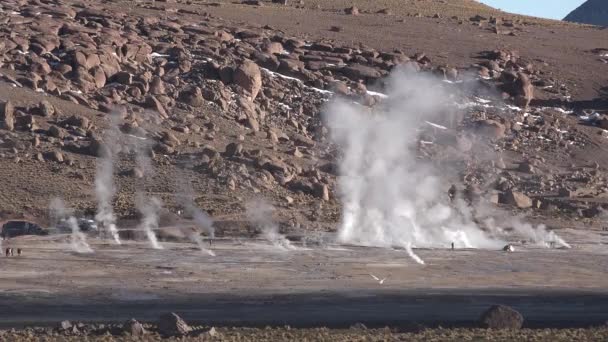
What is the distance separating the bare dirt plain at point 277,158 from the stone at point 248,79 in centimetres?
12

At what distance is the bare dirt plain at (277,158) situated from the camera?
1426 inches

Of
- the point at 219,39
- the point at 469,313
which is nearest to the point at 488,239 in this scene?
the point at 469,313

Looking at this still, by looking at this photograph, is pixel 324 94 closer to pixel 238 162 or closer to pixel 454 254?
pixel 238 162

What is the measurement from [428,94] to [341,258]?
30773 millimetres

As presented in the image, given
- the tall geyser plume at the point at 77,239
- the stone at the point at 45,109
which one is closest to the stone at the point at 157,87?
the stone at the point at 45,109

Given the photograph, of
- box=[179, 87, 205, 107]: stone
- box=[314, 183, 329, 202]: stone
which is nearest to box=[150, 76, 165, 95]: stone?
box=[179, 87, 205, 107]: stone

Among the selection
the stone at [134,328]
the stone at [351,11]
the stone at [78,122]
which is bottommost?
the stone at [78,122]

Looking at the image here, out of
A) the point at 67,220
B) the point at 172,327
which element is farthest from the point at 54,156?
the point at 172,327

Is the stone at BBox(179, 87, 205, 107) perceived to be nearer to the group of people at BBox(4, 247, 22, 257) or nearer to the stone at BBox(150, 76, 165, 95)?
the stone at BBox(150, 76, 165, 95)

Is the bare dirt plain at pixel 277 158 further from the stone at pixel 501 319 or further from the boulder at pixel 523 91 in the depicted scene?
the stone at pixel 501 319

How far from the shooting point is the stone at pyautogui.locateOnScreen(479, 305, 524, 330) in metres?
31.2

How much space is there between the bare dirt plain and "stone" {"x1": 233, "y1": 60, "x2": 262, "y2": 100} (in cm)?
12

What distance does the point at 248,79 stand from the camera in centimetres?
6900

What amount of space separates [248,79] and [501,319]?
3957 centimetres
